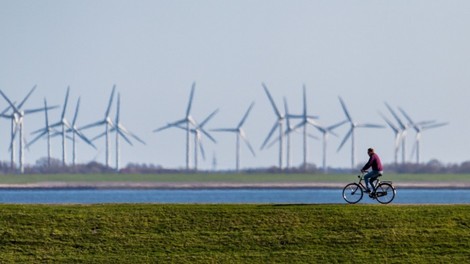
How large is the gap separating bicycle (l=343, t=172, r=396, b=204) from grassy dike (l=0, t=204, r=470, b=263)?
244 cm

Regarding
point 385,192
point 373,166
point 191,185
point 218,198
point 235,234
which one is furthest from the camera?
point 191,185

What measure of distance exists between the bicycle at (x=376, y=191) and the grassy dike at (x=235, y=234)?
2.44 m

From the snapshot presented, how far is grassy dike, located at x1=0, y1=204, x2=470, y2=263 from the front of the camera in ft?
116

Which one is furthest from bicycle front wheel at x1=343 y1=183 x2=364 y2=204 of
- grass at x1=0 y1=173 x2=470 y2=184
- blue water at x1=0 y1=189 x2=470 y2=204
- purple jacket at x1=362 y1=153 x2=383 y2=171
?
grass at x1=0 y1=173 x2=470 y2=184

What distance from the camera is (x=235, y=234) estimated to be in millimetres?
36406

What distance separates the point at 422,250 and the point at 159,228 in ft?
23.8

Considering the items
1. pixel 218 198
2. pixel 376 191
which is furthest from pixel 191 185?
pixel 376 191

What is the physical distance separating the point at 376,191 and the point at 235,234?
6.47 m

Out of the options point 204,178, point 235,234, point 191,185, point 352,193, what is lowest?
point 235,234

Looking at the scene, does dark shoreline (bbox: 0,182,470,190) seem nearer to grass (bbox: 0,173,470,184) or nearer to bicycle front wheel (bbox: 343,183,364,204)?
grass (bbox: 0,173,470,184)

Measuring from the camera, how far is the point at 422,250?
3556cm

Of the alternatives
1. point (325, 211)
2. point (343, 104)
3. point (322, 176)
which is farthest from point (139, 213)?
point (322, 176)

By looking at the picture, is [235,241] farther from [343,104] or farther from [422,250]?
[343,104]

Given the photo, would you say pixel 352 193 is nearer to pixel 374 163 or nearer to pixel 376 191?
pixel 376 191
